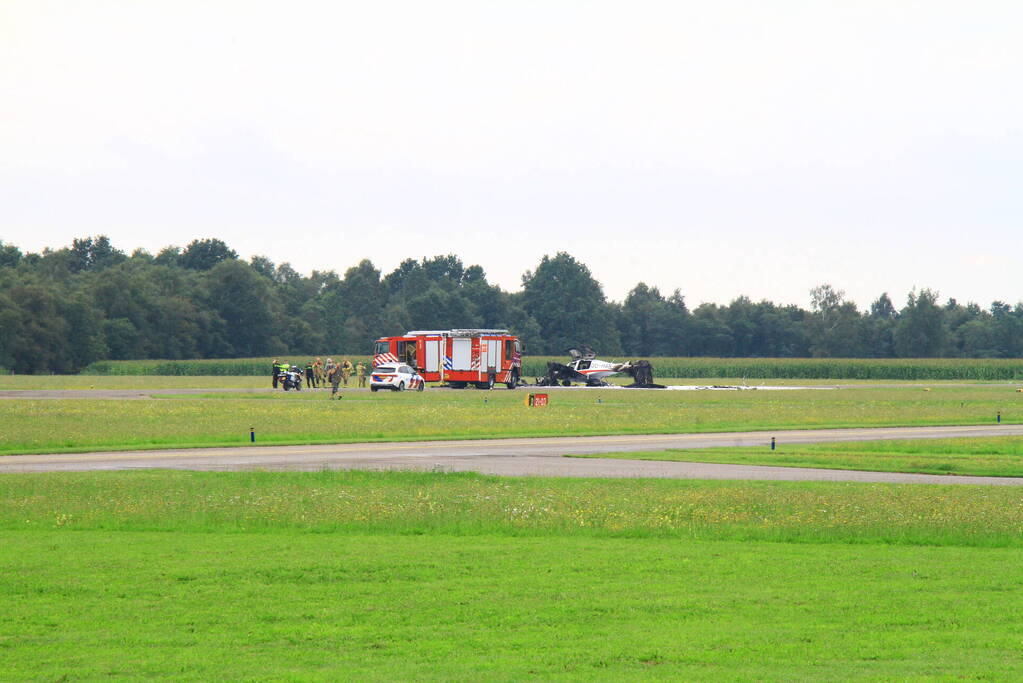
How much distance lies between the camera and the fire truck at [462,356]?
269 feet

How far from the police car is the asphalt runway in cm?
3683

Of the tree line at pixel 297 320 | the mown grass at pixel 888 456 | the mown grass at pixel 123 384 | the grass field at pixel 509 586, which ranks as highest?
the tree line at pixel 297 320

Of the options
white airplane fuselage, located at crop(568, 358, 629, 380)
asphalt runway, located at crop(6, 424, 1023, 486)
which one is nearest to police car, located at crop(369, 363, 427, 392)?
white airplane fuselage, located at crop(568, 358, 629, 380)

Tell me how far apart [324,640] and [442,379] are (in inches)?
2850

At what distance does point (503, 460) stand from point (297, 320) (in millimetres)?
141085

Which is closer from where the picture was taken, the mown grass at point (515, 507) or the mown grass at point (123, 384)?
the mown grass at point (515, 507)

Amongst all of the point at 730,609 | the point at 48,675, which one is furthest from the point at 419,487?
the point at 48,675

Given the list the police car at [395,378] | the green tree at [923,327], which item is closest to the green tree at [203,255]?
the green tree at [923,327]

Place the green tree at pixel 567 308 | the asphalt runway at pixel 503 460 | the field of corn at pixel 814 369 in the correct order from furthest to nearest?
the green tree at pixel 567 308 < the field of corn at pixel 814 369 < the asphalt runway at pixel 503 460

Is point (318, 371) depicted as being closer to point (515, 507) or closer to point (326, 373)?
point (326, 373)

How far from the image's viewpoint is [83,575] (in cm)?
1359

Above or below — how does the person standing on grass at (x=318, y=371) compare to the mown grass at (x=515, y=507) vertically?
above

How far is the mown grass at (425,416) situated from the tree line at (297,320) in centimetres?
7280

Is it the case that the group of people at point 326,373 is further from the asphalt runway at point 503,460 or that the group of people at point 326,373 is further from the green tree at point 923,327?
the green tree at point 923,327
